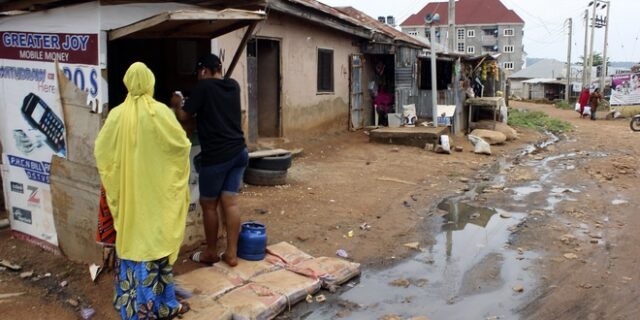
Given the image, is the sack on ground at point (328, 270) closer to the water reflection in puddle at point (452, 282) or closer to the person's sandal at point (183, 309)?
the water reflection in puddle at point (452, 282)

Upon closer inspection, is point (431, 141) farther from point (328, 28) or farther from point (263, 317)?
point (263, 317)

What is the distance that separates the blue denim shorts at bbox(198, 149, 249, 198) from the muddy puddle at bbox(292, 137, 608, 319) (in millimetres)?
1122

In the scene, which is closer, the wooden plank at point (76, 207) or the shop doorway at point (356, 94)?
the wooden plank at point (76, 207)

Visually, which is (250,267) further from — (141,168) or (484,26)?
(484,26)

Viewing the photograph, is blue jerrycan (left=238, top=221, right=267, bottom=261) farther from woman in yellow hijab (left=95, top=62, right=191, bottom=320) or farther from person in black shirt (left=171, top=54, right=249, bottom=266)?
woman in yellow hijab (left=95, top=62, right=191, bottom=320)

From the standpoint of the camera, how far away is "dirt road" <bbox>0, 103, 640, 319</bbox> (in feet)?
14.5

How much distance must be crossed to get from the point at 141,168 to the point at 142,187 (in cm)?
12

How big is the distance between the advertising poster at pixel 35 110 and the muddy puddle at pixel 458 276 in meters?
2.48

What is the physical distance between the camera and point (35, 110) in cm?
486

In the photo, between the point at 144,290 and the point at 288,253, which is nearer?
the point at 144,290

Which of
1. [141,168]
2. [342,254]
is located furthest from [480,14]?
[141,168]

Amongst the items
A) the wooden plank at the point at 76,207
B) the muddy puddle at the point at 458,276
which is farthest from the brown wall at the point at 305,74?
the wooden plank at the point at 76,207

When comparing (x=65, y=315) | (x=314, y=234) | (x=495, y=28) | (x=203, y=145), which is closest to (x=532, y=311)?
(x=314, y=234)

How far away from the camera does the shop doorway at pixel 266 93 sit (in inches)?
445
